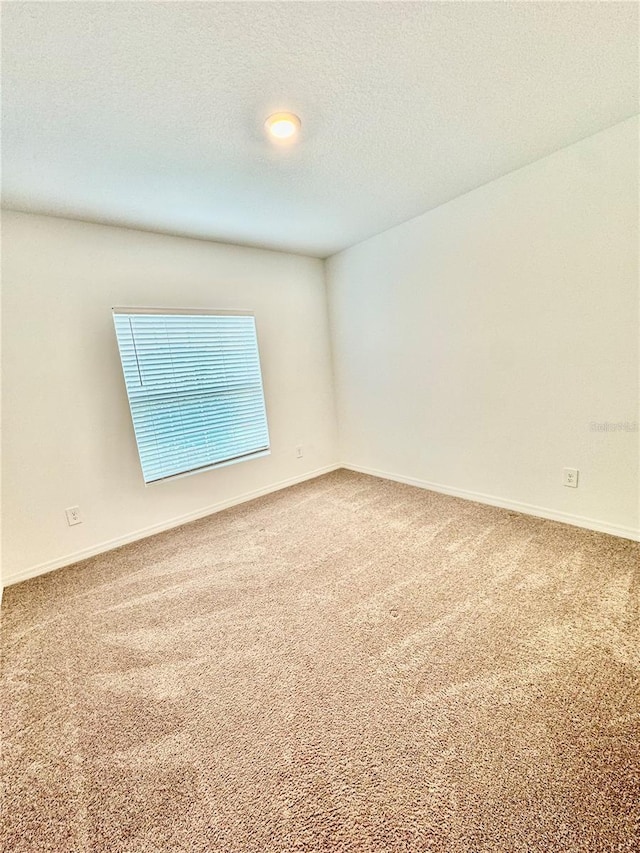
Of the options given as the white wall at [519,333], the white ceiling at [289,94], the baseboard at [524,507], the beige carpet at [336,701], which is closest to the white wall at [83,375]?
the white ceiling at [289,94]

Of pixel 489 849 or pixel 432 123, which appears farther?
pixel 432 123

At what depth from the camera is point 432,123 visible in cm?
169

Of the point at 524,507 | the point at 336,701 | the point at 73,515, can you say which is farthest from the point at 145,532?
the point at 524,507

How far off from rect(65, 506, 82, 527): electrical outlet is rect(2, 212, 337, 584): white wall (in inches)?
1.3

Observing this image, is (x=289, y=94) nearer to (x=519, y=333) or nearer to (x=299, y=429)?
(x=519, y=333)

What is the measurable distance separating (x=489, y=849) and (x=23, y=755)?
4.80 ft

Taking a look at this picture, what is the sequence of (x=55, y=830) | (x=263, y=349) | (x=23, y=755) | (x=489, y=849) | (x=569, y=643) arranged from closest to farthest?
1. (x=489, y=849)
2. (x=55, y=830)
3. (x=23, y=755)
4. (x=569, y=643)
5. (x=263, y=349)

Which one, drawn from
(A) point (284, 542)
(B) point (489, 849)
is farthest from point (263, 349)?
(B) point (489, 849)

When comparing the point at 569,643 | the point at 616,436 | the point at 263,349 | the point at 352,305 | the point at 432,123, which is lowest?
the point at 569,643

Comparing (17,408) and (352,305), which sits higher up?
(352,305)

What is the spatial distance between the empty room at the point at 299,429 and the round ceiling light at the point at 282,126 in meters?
0.02

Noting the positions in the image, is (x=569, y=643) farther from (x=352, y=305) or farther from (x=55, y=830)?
(x=352, y=305)

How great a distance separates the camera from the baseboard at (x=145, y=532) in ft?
7.45

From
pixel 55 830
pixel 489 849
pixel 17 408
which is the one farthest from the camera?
pixel 17 408
